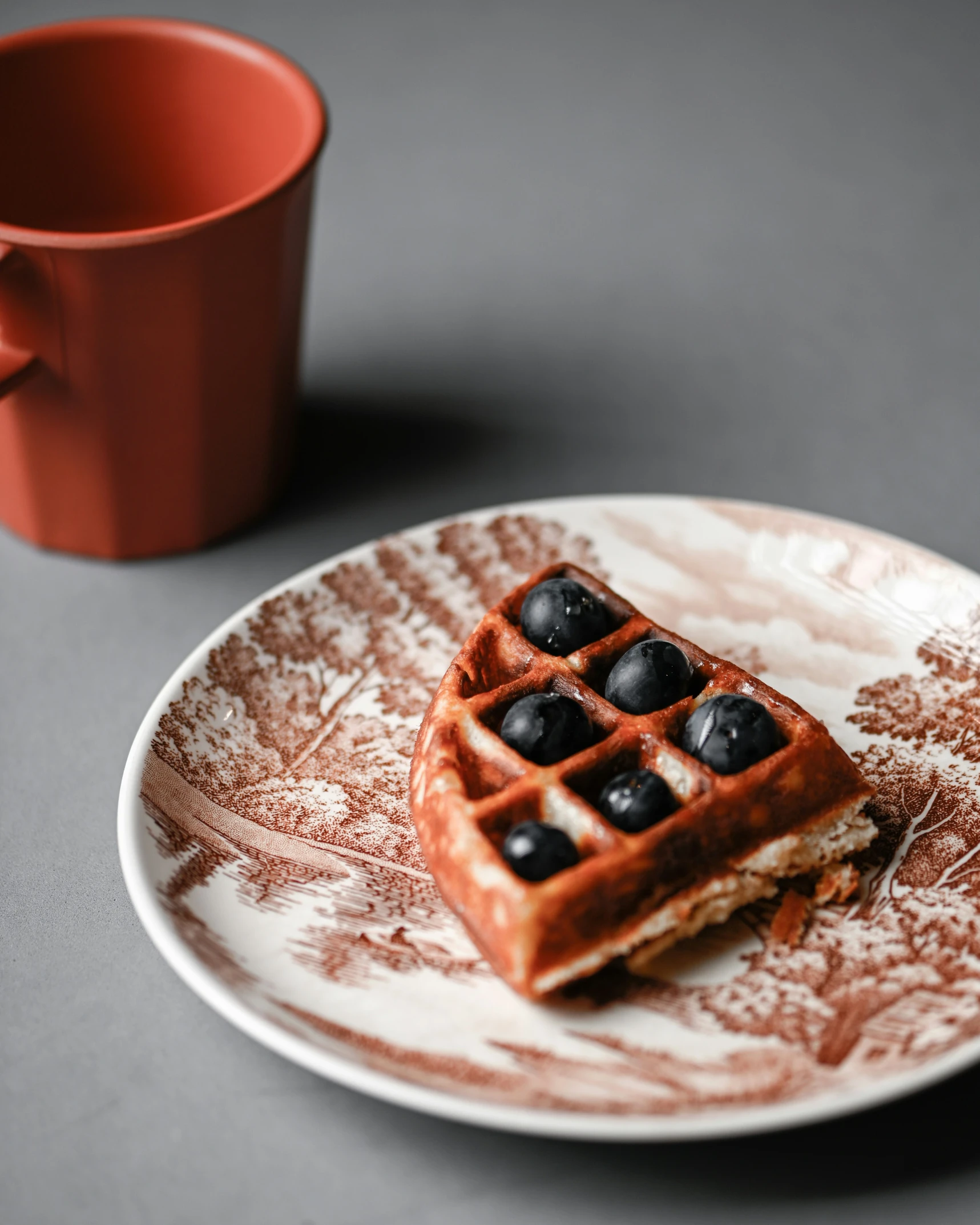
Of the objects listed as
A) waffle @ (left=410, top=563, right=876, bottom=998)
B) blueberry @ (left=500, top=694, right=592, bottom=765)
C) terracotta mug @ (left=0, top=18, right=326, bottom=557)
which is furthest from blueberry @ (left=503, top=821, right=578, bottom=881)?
terracotta mug @ (left=0, top=18, right=326, bottom=557)

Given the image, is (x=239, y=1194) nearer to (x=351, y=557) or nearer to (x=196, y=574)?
(x=351, y=557)

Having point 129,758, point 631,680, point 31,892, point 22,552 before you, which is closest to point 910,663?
point 631,680

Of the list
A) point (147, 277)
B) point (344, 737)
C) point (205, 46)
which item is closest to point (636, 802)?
point (344, 737)

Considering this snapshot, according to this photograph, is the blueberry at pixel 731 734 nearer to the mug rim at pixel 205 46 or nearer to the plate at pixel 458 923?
the plate at pixel 458 923

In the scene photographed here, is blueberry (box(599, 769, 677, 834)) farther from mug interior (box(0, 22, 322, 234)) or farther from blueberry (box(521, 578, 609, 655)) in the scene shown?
mug interior (box(0, 22, 322, 234))

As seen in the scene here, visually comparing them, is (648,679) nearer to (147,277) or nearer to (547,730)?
(547,730)

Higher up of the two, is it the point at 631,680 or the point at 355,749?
the point at 631,680
